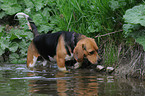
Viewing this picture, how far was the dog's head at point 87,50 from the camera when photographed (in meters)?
5.32

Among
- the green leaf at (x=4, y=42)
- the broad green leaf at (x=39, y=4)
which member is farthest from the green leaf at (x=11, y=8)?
the green leaf at (x=4, y=42)

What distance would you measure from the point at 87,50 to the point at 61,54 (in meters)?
0.75

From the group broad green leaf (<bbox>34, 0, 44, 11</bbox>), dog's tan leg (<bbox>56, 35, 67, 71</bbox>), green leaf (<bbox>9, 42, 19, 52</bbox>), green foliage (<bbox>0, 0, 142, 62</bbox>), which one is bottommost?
dog's tan leg (<bbox>56, 35, 67, 71</bbox>)

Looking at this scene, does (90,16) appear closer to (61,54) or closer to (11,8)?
(61,54)

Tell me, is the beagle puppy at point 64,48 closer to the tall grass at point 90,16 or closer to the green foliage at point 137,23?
the tall grass at point 90,16

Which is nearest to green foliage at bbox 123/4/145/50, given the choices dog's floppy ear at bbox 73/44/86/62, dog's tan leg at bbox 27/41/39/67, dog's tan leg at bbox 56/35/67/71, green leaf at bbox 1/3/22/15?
dog's floppy ear at bbox 73/44/86/62

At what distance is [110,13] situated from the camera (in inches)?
224

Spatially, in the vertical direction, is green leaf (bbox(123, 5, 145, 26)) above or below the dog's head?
above

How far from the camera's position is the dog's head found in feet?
17.4

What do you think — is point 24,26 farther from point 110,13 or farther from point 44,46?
point 110,13

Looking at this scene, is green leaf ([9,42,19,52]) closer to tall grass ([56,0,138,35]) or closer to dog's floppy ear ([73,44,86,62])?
tall grass ([56,0,138,35])

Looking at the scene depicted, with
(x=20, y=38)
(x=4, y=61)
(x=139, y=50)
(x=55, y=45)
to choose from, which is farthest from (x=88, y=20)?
(x=4, y=61)

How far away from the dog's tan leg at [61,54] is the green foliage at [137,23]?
1.71 metres

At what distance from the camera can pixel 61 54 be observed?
576 centimetres
